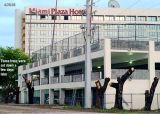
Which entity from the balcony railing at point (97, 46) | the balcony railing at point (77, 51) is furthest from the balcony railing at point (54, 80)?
the balcony railing at point (97, 46)

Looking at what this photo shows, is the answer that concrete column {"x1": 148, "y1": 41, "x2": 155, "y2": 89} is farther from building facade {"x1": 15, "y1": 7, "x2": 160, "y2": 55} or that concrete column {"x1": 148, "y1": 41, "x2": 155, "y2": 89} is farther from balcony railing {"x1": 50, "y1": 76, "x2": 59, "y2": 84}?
building facade {"x1": 15, "y1": 7, "x2": 160, "y2": 55}

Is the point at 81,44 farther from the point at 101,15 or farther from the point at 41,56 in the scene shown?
the point at 101,15

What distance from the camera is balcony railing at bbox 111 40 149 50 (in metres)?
52.7

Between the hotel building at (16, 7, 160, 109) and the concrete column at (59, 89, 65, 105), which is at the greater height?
the hotel building at (16, 7, 160, 109)

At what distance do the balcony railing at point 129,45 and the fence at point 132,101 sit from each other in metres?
5.00

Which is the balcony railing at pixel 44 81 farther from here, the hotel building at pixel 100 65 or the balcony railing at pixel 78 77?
the balcony railing at pixel 78 77

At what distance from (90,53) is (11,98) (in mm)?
45742

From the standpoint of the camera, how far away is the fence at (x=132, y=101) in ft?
171

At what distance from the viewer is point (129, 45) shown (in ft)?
175

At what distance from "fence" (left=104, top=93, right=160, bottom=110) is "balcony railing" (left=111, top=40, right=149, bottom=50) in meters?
5.00

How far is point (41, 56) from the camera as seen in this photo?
83.0 metres

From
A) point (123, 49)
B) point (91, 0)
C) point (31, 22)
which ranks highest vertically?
point (31, 22)

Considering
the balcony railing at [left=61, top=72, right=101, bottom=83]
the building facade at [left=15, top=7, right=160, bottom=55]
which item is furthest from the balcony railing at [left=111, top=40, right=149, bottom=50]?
the building facade at [left=15, top=7, right=160, bottom=55]

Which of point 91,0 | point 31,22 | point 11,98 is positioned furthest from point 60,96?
point 31,22
